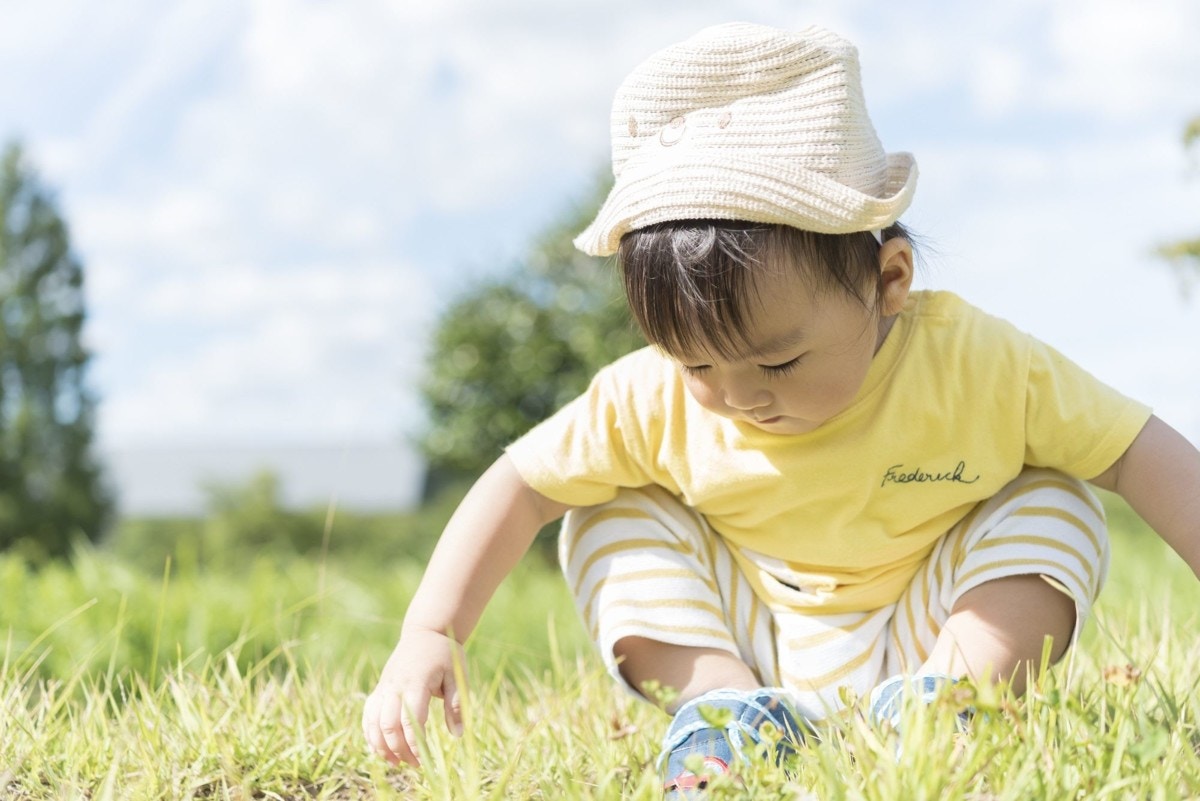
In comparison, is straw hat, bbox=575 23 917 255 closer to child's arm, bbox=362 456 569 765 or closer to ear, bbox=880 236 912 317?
ear, bbox=880 236 912 317

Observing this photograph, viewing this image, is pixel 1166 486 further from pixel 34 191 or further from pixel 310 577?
pixel 34 191

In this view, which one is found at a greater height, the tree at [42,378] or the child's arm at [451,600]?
the child's arm at [451,600]

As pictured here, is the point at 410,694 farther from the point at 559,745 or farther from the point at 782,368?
the point at 782,368

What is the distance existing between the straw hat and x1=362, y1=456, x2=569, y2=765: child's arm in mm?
457

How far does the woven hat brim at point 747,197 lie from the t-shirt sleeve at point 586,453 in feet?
1.17

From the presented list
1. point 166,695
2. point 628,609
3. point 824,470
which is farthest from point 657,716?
point 166,695

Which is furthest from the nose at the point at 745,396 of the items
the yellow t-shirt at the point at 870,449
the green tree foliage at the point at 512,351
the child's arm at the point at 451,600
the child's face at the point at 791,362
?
the green tree foliage at the point at 512,351

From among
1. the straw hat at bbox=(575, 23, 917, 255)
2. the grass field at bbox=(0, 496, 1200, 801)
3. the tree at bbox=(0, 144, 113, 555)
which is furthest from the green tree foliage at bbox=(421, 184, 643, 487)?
the tree at bbox=(0, 144, 113, 555)

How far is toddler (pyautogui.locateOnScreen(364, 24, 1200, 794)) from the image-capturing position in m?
1.77

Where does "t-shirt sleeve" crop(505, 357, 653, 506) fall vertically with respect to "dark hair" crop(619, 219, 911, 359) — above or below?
below

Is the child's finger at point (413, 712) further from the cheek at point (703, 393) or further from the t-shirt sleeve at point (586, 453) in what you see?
the cheek at point (703, 393)

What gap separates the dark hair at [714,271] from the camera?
174 cm

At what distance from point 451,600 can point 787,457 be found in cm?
60

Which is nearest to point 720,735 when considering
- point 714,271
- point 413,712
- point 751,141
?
point 413,712
